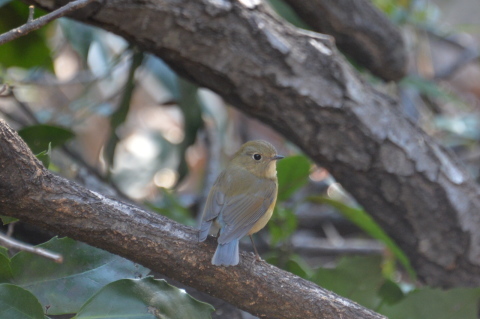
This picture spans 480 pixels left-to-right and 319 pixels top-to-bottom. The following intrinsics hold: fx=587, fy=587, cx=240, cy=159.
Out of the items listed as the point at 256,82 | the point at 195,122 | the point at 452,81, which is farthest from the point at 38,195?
the point at 452,81

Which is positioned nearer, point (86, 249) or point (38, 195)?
point (38, 195)

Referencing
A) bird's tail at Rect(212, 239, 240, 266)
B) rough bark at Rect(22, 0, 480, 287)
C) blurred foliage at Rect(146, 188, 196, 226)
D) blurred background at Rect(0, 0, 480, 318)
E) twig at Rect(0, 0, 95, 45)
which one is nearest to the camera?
twig at Rect(0, 0, 95, 45)

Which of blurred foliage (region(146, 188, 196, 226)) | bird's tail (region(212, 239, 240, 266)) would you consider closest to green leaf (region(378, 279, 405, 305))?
bird's tail (region(212, 239, 240, 266))

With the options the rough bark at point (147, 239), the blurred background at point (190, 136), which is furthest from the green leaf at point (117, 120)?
the rough bark at point (147, 239)

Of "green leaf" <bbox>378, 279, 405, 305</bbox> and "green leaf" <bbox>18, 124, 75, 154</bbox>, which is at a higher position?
"green leaf" <bbox>18, 124, 75, 154</bbox>

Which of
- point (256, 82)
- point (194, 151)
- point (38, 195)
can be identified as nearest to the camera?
point (38, 195)

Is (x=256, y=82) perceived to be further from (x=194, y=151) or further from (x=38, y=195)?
(x=194, y=151)

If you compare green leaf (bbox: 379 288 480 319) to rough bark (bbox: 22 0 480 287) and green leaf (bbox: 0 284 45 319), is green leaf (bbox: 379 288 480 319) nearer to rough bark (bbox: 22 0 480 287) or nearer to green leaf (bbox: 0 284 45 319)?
rough bark (bbox: 22 0 480 287)

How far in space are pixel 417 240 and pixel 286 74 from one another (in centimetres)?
111

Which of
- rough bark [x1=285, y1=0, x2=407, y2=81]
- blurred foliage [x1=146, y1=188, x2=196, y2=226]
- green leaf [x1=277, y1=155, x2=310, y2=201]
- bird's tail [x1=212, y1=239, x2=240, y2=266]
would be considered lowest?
blurred foliage [x1=146, y1=188, x2=196, y2=226]

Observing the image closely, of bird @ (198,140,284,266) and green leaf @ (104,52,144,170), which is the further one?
green leaf @ (104,52,144,170)

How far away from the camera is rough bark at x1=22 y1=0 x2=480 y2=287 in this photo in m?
2.32

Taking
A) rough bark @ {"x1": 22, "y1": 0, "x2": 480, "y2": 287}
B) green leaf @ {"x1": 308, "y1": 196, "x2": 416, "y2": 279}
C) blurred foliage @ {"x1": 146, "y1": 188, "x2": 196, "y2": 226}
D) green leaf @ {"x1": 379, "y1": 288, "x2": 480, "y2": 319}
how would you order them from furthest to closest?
blurred foliage @ {"x1": 146, "y1": 188, "x2": 196, "y2": 226}, green leaf @ {"x1": 308, "y1": 196, "x2": 416, "y2": 279}, green leaf @ {"x1": 379, "y1": 288, "x2": 480, "y2": 319}, rough bark @ {"x1": 22, "y1": 0, "x2": 480, "y2": 287}

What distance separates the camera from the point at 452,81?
7277 mm
